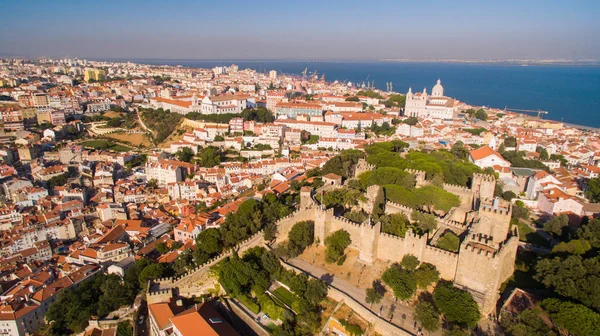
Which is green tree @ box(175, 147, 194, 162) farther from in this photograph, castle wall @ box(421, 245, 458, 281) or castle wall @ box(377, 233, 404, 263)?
castle wall @ box(421, 245, 458, 281)

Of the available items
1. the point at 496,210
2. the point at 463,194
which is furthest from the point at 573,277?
the point at 463,194

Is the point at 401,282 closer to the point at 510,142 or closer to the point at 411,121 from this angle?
the point at 510,142

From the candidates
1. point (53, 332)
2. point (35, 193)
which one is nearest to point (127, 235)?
point (53, 332)

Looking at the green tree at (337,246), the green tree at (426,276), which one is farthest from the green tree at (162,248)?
the green tree at (426,276)

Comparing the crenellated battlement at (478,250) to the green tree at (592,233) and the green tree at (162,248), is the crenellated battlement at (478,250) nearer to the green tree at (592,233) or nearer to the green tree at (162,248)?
the green tree at (592,233)

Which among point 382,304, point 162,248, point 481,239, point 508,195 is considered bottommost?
point 162,248
